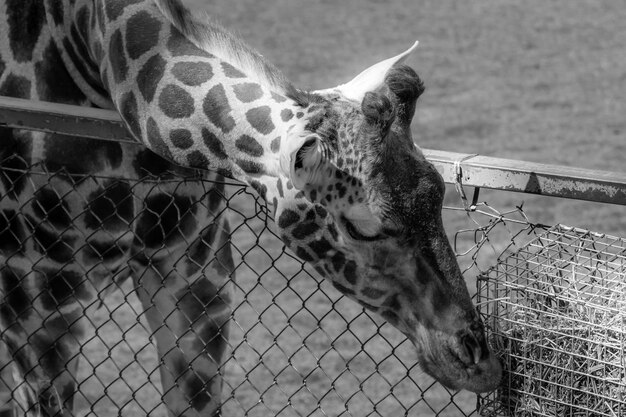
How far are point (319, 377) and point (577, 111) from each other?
4400mm

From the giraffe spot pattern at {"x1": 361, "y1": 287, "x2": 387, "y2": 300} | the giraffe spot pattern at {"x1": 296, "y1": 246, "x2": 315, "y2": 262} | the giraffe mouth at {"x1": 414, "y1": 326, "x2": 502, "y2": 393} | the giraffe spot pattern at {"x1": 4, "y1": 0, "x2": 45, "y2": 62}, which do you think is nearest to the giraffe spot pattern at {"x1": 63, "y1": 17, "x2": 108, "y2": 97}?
the giraffe spot pattern at {"x1": 4, "y1": 0, "x2": 45, "y2": 62}

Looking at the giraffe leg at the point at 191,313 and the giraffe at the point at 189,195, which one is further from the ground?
the giraffe at the point at 189,195

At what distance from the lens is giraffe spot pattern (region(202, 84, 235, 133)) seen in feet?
11.5

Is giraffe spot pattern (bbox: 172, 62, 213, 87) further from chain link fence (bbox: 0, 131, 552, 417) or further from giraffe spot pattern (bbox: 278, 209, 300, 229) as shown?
chain link fence (bbox: 0, 131, 552, 417)

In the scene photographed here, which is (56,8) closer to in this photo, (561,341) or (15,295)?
→ (15,295)

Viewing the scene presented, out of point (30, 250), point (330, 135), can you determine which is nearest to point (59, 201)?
point (30, 250)

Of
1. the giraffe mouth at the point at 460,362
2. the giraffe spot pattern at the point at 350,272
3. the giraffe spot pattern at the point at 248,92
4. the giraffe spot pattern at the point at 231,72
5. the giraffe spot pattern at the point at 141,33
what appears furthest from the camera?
the giraffe spot pattern at the point at 141,33

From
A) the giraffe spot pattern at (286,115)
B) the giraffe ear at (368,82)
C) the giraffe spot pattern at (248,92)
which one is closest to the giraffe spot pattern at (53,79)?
the giraffe spot pattern at (248,92)

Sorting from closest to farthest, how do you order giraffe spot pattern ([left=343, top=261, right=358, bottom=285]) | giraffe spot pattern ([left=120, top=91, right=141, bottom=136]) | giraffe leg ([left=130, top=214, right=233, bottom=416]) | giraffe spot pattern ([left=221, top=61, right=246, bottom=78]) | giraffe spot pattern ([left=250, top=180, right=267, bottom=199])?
1. giraffe spot pattern ([left=343, top=261, right=358, bottom=285])
2. giraffe spot pattern ([left=250, top=180, right=267, bottom=199])
3. giraffe spot pattern ([left=221, top=61, right=246, bottom=78])
4. giraffe spot pattern ([left=120, top=91, right=141, bottom=136])
5. giraffe leg ([left=130, top=214, right=233, bottom=416])

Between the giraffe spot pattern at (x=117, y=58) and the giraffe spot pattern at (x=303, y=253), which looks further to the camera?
the giraffe spot pattern at (x=117, y=58)

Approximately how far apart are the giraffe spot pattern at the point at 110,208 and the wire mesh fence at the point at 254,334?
17mm

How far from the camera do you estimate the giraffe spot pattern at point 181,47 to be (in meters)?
3.77

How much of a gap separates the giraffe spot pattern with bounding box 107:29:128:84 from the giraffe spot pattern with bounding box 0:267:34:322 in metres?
0.95

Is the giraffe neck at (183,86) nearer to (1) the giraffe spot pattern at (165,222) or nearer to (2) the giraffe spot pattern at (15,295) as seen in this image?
(1) the giraffe spot pattern at (165,222)
